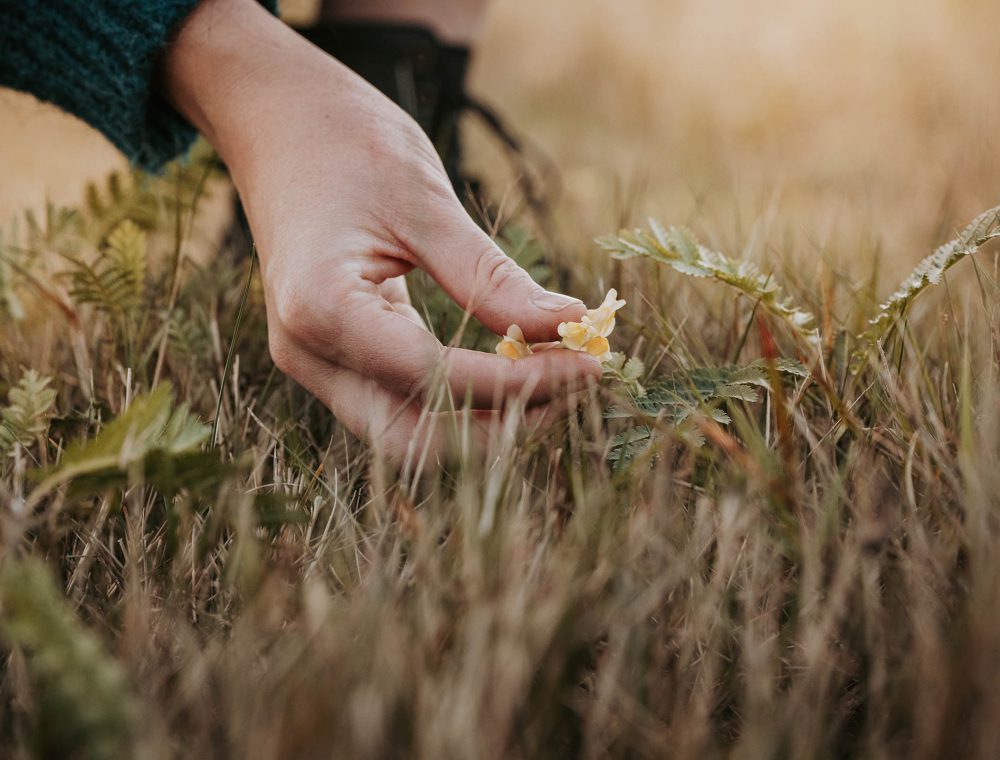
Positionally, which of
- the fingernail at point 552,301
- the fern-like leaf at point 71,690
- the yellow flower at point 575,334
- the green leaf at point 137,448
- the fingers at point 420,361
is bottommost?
the fern-like leaf at point 71,690

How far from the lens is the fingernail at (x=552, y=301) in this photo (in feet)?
3.46

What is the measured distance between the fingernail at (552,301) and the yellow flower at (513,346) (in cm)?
5

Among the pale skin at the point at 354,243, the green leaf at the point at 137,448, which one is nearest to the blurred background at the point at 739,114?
the pale skin at the point at 354,243

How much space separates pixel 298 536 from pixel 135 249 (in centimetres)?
66

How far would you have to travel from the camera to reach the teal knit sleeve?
1.36m

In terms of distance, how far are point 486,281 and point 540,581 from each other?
404 millimetres

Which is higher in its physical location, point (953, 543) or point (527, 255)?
point (527, 255)

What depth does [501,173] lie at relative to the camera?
349 centimetres

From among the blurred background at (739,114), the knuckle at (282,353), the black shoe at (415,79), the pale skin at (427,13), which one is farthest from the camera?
the blurred background at (739,114)

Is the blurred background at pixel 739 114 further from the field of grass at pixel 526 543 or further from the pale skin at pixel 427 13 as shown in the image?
the field of grass at pixel 526 543

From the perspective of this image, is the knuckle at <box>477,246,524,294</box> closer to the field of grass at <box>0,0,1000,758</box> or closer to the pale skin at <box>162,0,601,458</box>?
the pale skin at <box>162,0,601,458</box>

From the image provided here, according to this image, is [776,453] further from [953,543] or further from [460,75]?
[460,75]

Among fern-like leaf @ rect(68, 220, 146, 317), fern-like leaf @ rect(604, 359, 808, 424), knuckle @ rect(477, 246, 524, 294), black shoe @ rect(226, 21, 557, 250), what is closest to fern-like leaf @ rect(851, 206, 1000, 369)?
fern-like leaf @ rect(604, 359, 808, 424)

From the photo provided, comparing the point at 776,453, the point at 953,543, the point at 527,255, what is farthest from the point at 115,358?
the point at 953,543
